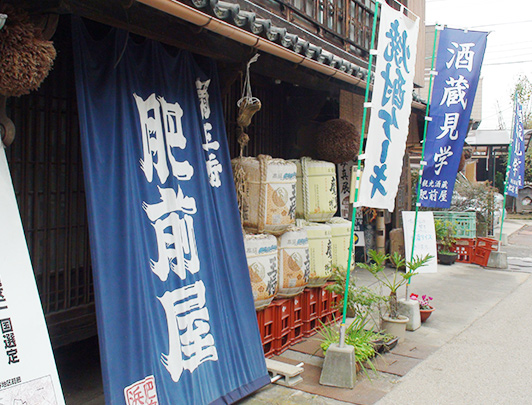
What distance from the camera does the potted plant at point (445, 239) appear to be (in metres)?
15.8

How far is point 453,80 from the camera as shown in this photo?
9.51 metres

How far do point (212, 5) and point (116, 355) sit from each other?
10.5 ft

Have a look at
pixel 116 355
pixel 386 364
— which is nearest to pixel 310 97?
pixel 386 364

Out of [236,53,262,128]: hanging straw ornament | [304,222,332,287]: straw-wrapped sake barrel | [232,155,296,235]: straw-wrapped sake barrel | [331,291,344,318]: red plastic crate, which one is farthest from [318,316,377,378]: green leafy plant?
[236,53,262,128]: hanging straw ornament

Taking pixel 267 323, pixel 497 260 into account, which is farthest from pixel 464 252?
pixel 267 323

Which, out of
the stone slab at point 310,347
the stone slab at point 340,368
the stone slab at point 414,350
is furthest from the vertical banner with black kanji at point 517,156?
the stone slab at point 340,368

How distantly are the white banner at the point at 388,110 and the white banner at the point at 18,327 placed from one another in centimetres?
376

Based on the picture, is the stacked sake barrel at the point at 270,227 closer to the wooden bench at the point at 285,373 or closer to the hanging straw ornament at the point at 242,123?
the hanging straw ornament at the point at 242,123

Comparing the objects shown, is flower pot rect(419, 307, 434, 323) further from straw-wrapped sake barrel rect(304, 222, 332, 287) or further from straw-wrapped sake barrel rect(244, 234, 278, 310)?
straw-wrapped sake barrel rect(244, 234, 278, 310)

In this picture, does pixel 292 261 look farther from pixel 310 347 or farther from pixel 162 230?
pixel 162 230

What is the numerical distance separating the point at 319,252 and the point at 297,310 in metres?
0.95

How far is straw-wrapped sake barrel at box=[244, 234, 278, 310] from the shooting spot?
6.67 m

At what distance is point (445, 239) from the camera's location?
16141mm

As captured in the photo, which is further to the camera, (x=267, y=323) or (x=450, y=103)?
(x=450, y=103)
